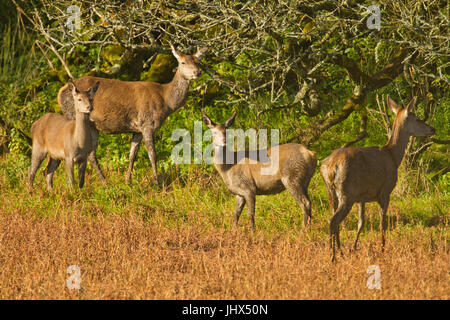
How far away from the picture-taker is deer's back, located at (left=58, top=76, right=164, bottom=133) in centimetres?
1061

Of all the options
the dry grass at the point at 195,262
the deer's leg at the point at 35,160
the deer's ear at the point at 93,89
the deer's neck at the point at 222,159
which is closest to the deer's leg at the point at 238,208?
the dry grass at the point at 195,262

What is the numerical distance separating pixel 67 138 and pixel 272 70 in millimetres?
3286

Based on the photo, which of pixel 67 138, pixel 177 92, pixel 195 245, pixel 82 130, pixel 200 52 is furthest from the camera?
pixel 177 92

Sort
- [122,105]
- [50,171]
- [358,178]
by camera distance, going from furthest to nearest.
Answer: [50,171] < [122,105] < [358,178]

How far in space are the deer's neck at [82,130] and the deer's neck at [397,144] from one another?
4412 mm

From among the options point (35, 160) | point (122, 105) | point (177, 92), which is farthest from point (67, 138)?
point (177, 92)

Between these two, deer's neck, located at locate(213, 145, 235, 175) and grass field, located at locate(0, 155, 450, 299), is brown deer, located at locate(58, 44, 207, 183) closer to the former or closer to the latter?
grass field, located at locate(0, 155, 450, 299)

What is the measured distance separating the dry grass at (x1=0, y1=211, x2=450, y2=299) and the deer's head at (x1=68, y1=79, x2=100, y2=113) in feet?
5.41

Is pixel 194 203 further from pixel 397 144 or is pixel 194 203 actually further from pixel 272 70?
pixel 397 144

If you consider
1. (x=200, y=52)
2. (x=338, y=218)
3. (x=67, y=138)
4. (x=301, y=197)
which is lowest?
(x=338, y=218)

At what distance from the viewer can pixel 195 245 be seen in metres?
8.04

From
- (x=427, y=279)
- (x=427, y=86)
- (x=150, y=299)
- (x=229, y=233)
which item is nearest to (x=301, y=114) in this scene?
(x=427, y=86)
